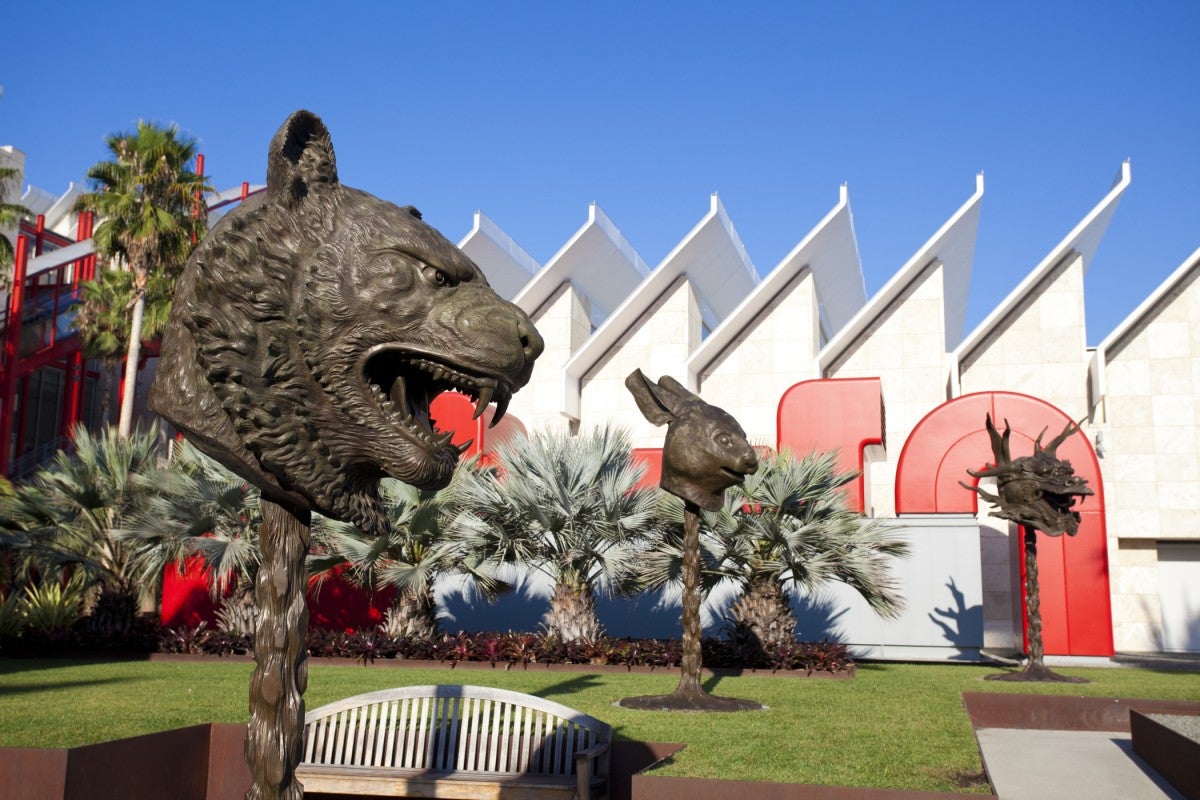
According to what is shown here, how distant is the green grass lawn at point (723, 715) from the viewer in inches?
297

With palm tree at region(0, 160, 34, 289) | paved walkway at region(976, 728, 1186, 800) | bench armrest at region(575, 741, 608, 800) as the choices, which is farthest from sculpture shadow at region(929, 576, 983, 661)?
palm tree at region(0, 160, 34, 289)

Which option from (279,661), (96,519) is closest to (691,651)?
(279,661)

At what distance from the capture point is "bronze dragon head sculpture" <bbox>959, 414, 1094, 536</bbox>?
1448cm

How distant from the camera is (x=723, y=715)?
10062 millimetres

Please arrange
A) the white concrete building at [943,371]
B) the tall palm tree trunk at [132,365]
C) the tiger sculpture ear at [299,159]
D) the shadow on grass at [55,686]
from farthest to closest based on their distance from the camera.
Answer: the tall palm tree trunk at [132,365] → the white concrete building at [943,371] → the shadow on grass at [55,686] → the tiger sculpture ear at [299,159]

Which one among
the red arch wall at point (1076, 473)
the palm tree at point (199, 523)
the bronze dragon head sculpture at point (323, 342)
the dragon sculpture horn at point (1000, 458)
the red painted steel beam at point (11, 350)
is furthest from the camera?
the red painted steel beam at point (11, 350)

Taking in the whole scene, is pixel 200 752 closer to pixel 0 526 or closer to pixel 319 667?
pixel 319 667

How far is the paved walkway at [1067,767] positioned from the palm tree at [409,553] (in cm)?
765

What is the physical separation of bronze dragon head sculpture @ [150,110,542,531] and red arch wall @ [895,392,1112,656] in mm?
17918

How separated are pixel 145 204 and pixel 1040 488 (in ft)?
65.5

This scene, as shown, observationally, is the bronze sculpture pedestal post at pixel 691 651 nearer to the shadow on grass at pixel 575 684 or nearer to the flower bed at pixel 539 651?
the shadow on grass at pixel 575 684

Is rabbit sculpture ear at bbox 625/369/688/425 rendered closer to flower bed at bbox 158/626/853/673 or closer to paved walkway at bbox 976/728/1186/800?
paved walkway at bbox 976/728/1186/800

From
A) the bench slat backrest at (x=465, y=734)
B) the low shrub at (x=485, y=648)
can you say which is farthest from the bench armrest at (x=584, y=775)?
the low shrub at (x=485, y=648)

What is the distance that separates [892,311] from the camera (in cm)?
2711
